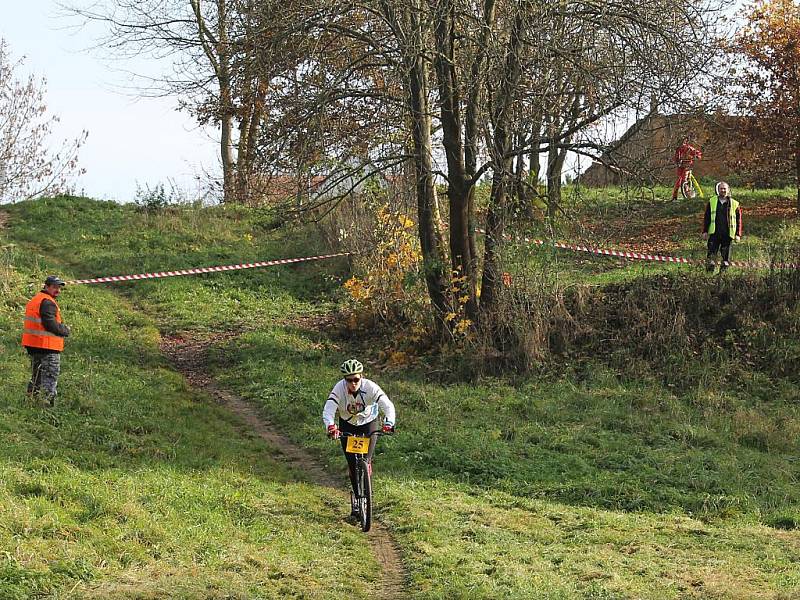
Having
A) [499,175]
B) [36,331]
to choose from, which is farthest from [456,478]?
[499,175]

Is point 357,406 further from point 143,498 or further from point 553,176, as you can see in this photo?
point 553,176

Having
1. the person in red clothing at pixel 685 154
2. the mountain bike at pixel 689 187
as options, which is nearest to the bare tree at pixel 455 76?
the person in red clothing at pixel 685 154

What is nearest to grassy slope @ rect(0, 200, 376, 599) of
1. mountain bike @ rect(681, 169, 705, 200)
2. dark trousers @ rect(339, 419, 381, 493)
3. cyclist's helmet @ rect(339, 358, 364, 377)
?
dark trousers @ rect(339, 419, 381, 493)

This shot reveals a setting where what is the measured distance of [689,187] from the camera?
91.8 feet

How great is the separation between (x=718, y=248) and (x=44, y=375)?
1243 centimetres

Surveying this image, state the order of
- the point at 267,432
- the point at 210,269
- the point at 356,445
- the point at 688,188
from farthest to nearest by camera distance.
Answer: the point at 688,188 < the point at 210,269 < the point at 267,432 < the point at 356,445

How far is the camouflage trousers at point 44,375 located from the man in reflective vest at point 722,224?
39.2ft

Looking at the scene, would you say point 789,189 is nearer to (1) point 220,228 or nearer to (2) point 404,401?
(1) point 220,228

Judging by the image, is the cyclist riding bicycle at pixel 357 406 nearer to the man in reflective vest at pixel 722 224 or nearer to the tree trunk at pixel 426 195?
the tree trunk at pixel 426 195

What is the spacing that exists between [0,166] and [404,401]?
117 feet

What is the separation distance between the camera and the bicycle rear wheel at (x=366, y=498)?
10250 mm

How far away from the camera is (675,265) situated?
796 inches

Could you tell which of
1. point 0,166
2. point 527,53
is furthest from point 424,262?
point 0,166

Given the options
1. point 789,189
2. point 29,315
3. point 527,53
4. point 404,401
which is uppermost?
point 527,53
